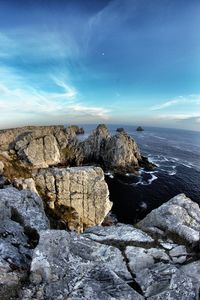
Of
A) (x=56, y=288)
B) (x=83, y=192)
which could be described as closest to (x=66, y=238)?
(x=56, y=288)

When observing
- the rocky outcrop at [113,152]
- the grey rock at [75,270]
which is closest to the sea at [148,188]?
the rocky outcrop at [113,152]

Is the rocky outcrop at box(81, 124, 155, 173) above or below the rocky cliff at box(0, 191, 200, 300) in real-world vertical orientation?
below

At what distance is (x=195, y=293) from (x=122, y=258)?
151 inches

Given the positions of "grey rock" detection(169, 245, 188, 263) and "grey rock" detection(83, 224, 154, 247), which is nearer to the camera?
"grey rock" detection(169, 245, 188, 263)

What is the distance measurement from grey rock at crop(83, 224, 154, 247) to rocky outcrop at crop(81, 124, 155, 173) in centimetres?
8063

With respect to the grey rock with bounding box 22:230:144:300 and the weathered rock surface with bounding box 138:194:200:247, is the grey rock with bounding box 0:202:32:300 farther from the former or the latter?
the weathered rock surface with bounding box 138:194:200:247

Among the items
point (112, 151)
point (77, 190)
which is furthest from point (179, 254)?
point (112, 151)

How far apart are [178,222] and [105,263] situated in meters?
7.01

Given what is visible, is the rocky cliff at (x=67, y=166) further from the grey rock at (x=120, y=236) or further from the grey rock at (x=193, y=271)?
the grey rock at (x=193, y=271)

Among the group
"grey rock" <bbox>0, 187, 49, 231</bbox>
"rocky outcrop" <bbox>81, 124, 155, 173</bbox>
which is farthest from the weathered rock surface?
"rocky outcrop" <bbox>81, 124, 155, 173</bbox>

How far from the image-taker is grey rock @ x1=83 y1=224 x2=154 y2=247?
529 inches

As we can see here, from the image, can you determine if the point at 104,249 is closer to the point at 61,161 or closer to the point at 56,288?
the point at 56,288

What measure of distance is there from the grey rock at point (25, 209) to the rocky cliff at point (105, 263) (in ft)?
8.26

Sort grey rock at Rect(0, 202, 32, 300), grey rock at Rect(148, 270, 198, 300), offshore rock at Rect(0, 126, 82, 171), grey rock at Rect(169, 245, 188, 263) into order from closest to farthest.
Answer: grey rock at Rect(148, 270, 198, 300), grey rock at Rect(0, 202, 32, 300), grey rock at Rect(169, 245, 188, 263), offshore rock at Rect(0, 126, 82, 171)
